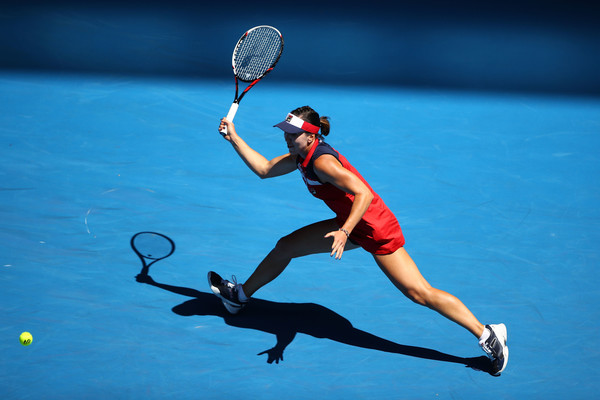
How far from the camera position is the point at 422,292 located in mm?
4008

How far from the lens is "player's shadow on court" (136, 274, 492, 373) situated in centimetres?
427

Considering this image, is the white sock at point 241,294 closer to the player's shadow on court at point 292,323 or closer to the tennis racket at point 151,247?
the player's shadow on court at point 292,323

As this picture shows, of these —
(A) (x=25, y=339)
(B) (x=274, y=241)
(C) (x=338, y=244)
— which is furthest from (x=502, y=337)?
(A) (x=25, y=339)

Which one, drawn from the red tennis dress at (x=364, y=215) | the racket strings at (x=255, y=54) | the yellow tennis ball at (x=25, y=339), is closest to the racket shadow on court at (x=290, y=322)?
the red tennis dress at (x=364, y=215)

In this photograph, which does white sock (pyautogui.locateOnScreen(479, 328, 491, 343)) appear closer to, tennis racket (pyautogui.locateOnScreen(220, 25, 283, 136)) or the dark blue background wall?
tennis racket (pyautogui.locateOnScreen(220, 25, 283, 136))

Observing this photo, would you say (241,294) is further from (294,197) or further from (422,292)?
(294,197)

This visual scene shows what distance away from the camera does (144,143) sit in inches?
272

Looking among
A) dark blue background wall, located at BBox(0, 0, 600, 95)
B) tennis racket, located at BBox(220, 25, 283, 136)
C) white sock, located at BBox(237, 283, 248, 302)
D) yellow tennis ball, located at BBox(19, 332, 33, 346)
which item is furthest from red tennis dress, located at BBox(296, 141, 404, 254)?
dark blue background wall, located at BBox(0, 0, 600, 95)

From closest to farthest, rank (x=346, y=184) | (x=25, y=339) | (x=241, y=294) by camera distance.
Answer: (x=346, y=184)
(x=25, y=339)
(x=241, y=294)

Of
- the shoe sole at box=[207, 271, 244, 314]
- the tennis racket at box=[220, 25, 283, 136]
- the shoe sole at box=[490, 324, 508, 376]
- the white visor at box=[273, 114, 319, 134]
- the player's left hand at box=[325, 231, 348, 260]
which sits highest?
the tennis racket at box=[220, 25, 283, 136]

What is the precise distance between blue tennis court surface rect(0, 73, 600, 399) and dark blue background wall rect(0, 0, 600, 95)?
433 mm

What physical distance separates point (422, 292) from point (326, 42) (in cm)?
548

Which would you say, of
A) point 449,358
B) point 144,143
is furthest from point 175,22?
point 449,358

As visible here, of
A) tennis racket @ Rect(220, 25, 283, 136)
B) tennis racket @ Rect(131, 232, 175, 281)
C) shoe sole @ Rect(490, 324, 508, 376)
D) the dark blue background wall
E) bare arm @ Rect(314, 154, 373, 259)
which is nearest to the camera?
bare arm @ Rect(314, 154, 373, 259)
